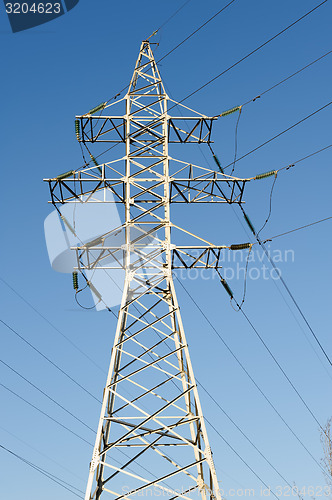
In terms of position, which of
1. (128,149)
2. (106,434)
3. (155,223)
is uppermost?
(128,149)

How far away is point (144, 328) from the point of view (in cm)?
1747

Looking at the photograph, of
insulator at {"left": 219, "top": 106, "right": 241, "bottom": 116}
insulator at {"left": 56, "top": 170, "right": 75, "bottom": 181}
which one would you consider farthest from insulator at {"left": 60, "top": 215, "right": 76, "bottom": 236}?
insulator at {"left": 219, "top": 106, "right": 241, "bottom": 116}

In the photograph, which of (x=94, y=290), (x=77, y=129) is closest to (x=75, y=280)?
(x=94, y=290)

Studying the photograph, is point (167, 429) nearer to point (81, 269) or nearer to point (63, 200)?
point (81, 269)

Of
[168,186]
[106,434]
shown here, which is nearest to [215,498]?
[106,434]

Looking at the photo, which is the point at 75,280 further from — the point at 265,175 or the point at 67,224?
the point at 265,175

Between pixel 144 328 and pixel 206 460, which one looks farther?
pixel 144 328

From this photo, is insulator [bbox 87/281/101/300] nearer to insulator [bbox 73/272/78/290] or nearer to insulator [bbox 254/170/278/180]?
insulator [bbox 73/272/78/290]

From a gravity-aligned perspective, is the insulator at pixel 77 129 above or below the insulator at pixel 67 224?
above

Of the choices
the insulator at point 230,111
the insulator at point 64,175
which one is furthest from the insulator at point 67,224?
the insulator at point 230,111

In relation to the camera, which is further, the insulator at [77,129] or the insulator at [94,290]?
the insulator at [77,129]

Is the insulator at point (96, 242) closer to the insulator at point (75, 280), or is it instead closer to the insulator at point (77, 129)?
the insulator at point (75, 280)

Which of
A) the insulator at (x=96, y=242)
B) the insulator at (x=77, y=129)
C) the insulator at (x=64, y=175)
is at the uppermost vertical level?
the insulator at (x=77, y=129)

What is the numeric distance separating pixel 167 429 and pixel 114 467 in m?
1.51
